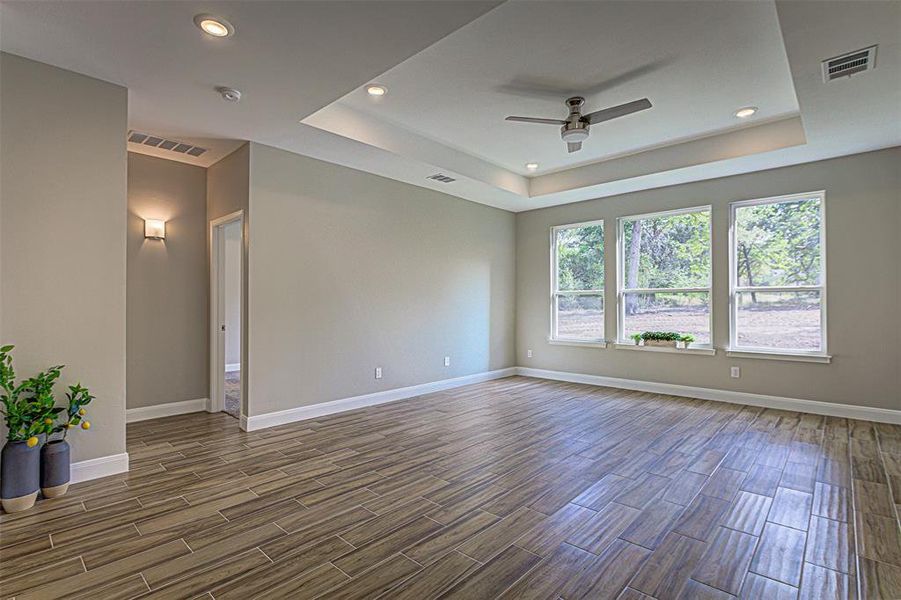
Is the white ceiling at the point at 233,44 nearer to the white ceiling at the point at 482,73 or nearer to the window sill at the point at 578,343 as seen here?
the white ceiling at the point at 482,73

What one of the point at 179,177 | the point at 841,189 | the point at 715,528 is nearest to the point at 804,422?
the point at 841,189

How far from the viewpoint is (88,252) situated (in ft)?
10.3

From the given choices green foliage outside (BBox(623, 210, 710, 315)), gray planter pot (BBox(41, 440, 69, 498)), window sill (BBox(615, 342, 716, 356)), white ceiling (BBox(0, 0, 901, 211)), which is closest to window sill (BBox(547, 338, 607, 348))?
window sill (BBox(615, 342, 716, 356))

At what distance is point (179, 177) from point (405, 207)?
258 centimetres

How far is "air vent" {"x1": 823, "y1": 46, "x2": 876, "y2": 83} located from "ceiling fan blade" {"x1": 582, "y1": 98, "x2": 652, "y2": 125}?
109 cm

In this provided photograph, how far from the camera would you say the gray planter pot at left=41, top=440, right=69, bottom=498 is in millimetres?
2816

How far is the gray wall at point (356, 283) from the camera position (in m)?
4.46

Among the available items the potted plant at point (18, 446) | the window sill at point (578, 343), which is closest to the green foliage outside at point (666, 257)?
the window sill at point (578, 343)

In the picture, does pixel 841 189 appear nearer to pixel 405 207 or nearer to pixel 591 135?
pixel 591 135

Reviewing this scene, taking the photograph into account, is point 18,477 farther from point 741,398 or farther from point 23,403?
point 741,398

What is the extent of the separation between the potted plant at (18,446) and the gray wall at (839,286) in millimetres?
6267

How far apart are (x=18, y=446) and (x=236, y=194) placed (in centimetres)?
275

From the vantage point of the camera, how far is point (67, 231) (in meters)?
3.04

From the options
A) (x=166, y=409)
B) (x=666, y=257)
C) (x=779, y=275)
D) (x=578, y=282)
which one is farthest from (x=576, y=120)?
(x=166, y=409)
